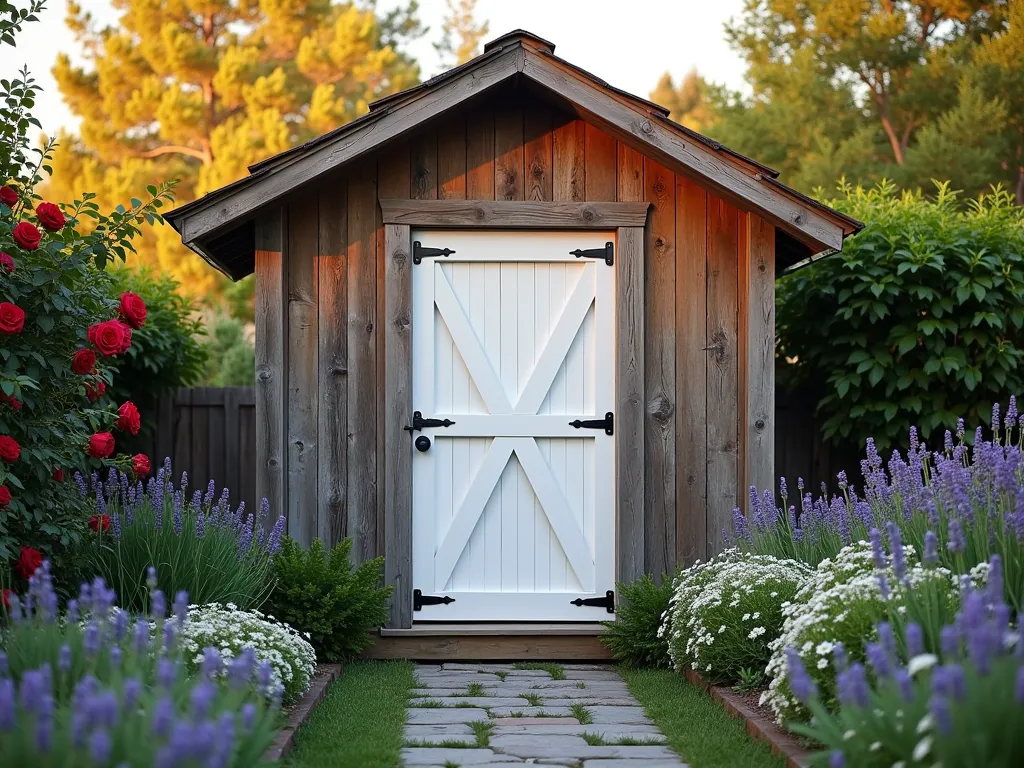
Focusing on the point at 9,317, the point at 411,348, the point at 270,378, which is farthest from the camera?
the point at 411,348

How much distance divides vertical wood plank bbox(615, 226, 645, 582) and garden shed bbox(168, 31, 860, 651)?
0.01m

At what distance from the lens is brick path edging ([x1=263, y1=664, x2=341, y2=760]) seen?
3908 mm

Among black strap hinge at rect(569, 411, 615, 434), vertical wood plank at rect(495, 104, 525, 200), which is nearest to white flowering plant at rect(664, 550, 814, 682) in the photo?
black strap hinge at rect(569, 411, 615, 434)

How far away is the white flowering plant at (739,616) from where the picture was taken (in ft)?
16.2

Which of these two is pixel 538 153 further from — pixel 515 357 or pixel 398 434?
pixel 398 434

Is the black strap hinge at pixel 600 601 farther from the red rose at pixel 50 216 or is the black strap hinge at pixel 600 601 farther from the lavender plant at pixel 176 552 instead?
the red rose at pixel 50 216

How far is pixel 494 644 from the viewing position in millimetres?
6316

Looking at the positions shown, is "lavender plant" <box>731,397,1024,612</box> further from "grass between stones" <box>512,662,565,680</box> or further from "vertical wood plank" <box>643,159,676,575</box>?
"grass between stones" <box>512,662,565,680</box>

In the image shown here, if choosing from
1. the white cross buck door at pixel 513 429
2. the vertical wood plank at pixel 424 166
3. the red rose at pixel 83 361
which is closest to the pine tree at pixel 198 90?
the vertical wood plank at pixel 424 166

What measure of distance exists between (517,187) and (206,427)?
3.34 metres

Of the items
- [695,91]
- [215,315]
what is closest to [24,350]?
[215,315]

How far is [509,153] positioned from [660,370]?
5.00 ft

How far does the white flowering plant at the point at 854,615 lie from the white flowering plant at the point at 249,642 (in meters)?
1.88

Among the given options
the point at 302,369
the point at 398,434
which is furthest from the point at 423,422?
the point at 302,369
